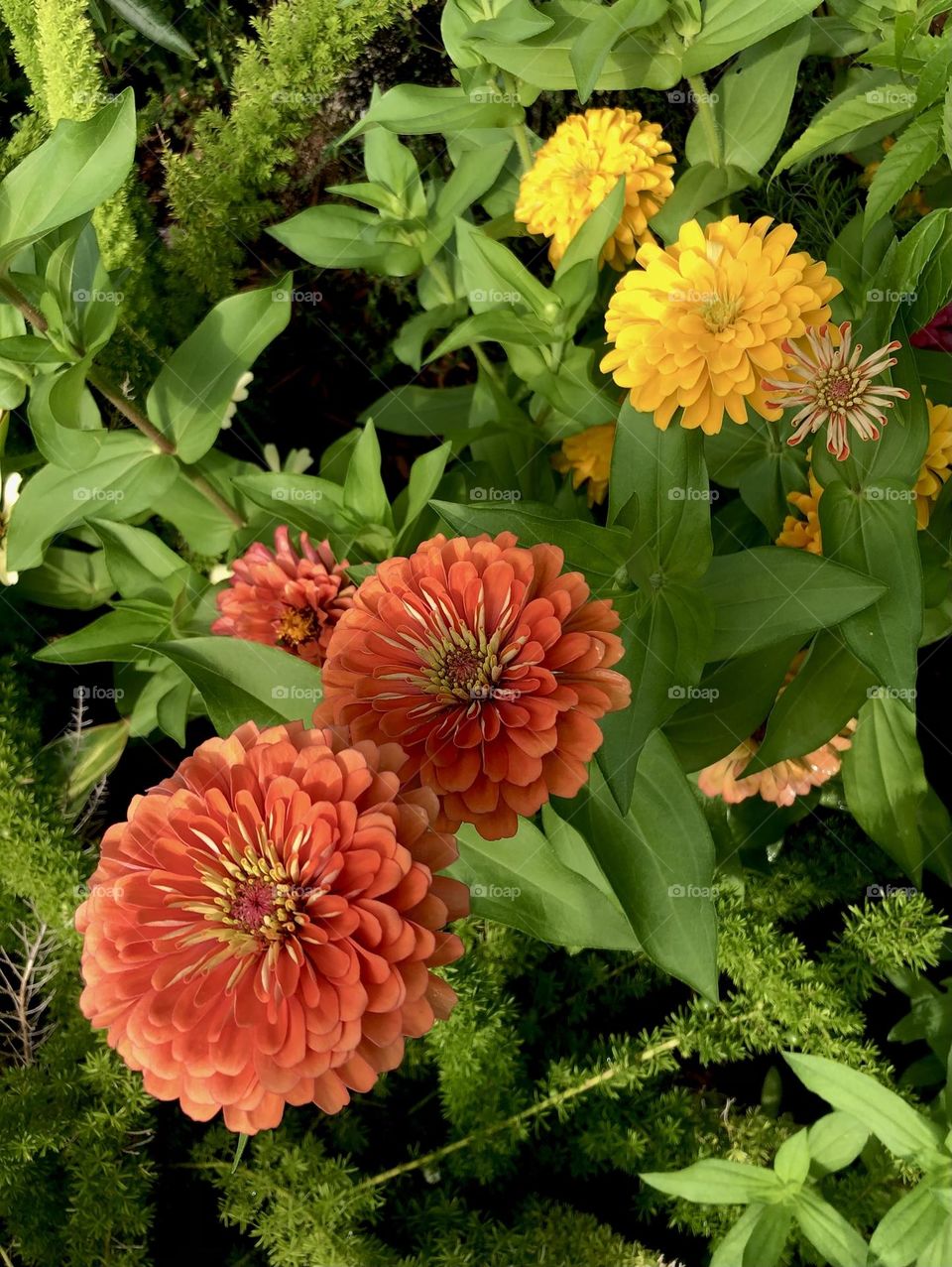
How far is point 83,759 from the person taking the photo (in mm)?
1287

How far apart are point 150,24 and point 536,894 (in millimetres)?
1323

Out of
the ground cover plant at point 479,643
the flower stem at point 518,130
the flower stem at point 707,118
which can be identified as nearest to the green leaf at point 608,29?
the ground cover plant at point 479,643

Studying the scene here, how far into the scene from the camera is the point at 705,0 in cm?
97

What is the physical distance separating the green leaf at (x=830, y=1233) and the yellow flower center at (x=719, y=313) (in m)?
0.75

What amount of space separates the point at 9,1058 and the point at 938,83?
141 centimetres

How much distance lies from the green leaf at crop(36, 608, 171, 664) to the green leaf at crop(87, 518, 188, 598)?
0.17 feet

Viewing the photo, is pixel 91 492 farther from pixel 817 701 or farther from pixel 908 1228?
pixel 908 1228

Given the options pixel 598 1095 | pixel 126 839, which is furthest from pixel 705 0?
pixel 598 1095

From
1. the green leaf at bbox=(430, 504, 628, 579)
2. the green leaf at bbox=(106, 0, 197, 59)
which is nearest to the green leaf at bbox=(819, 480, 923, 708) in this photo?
the green leaf at bbox=(430, 504, 628, 579)

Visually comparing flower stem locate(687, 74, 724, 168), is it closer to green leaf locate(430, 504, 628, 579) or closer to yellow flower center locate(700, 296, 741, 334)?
yellow flower center locate(700, 296, 741, 334)

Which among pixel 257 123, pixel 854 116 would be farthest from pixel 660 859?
pixel 257 123

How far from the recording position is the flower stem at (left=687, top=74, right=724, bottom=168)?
1027 mm

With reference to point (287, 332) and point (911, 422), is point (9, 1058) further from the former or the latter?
point (911, 422)

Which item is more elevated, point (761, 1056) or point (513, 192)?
point (513, 192)
